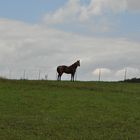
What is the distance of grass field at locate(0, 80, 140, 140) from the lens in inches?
839

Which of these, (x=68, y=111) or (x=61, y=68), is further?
(x=61, y=68)

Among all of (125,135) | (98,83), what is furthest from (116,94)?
(125,135)

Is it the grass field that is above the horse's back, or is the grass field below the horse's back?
below

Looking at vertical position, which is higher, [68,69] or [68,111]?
[68,69]

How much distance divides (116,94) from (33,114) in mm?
11145

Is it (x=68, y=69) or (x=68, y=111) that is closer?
(x=68, y=111)

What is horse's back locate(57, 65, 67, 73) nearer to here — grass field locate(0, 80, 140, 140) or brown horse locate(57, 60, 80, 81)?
brown horse locate(57, 60, 80, 81)

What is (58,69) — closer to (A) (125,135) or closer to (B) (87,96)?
(B) (87,96)

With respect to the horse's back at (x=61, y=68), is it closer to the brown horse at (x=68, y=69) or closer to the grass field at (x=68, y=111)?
the brown horse at (x=68, y=69)

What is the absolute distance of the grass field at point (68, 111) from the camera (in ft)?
69.9

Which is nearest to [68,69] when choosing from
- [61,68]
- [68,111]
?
[61,68]

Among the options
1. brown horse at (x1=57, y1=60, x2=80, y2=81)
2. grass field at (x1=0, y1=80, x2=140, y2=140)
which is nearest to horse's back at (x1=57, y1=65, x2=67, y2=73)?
brown horse at (x1=57, y1=60, x2=80, y2=81)

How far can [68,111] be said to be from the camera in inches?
1120

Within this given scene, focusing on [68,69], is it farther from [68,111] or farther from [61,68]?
[68,111]
